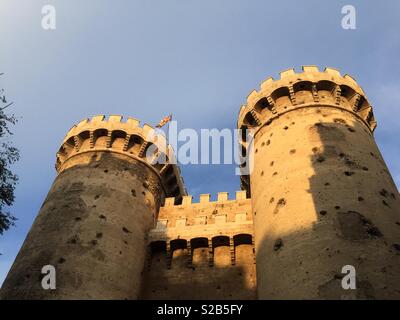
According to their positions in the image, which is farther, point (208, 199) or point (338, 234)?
point (208, 199)

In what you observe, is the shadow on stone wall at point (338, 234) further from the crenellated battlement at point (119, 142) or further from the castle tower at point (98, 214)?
the crenellated battlement at point (119, 142)

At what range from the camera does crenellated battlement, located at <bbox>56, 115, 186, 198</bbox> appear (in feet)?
64.2

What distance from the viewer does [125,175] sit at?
18.2 m

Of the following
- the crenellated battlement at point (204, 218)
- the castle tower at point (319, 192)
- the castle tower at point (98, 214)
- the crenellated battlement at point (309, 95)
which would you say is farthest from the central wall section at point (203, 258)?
the crenellated battlement at point (309, 95)

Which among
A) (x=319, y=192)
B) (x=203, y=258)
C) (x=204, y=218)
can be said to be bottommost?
(x=203, y=258)

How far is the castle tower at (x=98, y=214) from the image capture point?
46.4ft

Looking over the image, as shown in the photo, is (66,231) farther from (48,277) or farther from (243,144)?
(243,144)

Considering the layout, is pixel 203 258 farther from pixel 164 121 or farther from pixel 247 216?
pixel 164 121

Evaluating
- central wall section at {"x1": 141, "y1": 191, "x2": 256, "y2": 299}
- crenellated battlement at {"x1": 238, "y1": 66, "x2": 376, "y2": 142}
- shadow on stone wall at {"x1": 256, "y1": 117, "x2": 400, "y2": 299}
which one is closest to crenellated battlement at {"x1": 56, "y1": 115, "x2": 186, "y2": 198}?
central wall section at {"x1": 141, "y1": 191, "x2": 256, "y2": 299}

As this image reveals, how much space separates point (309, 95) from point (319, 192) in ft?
19.1

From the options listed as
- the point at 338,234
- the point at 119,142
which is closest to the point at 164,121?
the point at 119,142

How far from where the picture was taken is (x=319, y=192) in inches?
533

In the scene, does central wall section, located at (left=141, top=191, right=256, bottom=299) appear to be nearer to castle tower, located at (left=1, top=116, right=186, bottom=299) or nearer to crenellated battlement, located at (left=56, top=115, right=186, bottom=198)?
castle tower, located at (left=1, top=116, right=186, bottom=299)

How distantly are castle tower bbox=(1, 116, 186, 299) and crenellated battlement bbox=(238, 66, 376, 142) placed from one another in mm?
5732
